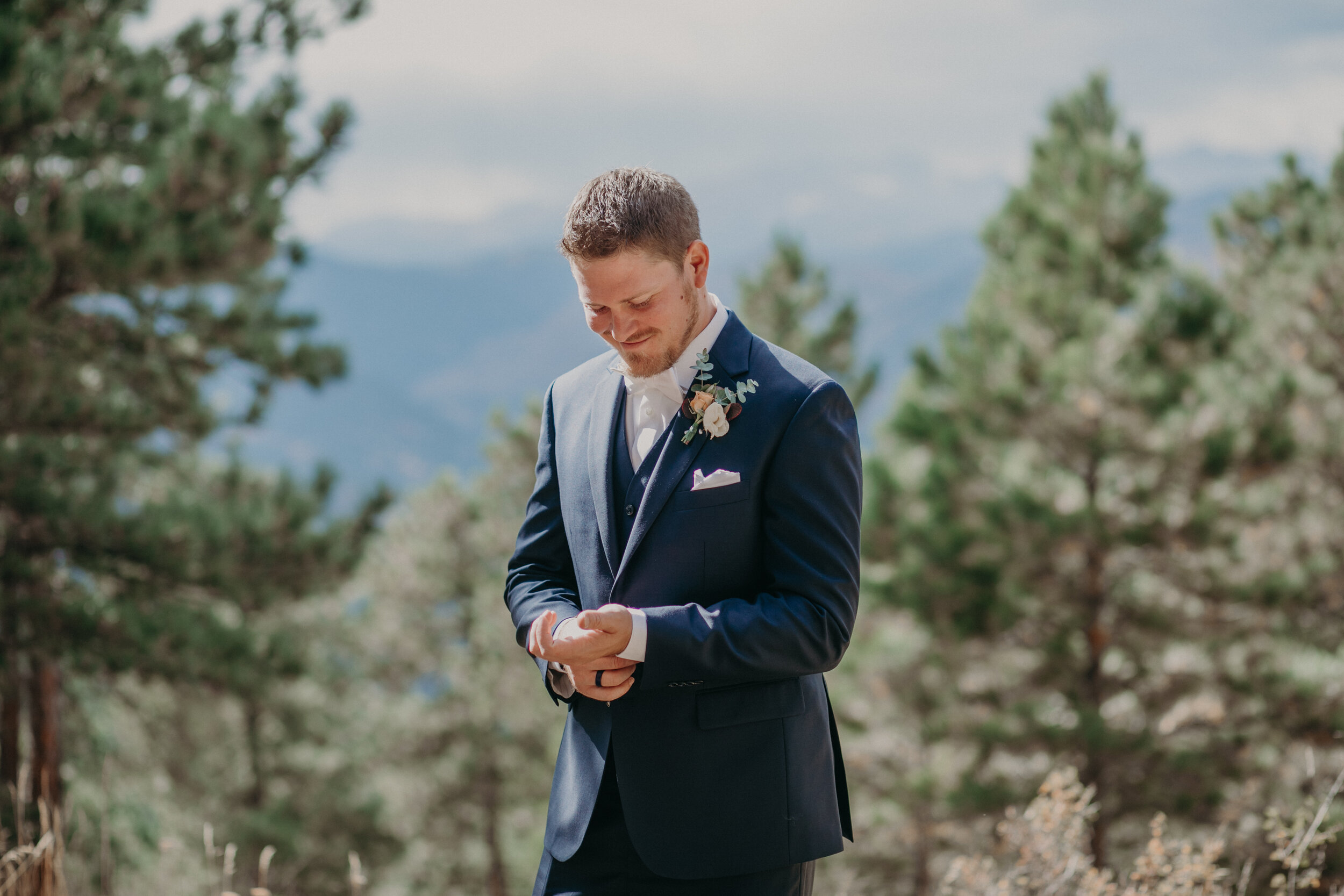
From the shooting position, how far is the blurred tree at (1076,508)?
9.03 metres

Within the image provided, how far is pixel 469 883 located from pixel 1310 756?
2116 cm

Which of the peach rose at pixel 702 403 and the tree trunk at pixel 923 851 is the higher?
the peach rose at pixel 702 403

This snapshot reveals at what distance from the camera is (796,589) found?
5.74ft

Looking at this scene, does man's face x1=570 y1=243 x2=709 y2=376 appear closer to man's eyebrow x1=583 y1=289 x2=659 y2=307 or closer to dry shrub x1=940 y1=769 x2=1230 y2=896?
man's eyebrow x1=583 y1=289 x2=659 y2=307

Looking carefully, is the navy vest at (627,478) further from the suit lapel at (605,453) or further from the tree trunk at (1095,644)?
the tree trunk at (1095,644)

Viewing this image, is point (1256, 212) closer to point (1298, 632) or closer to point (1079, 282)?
point (1079, 282)

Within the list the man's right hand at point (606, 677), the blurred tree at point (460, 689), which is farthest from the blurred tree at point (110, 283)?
the blurred tree at point (460, 689)

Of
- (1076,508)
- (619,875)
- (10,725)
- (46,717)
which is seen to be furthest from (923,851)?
(619,875)

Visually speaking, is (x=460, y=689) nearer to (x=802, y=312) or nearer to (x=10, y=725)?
(x=802, y=312)

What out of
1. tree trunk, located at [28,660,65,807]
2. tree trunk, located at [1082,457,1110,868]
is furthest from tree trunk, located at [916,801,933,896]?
tree trunk, located at [28,660,65,807]

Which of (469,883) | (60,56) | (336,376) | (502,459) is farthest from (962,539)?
(469,883)

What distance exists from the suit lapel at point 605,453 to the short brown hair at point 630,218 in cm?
30

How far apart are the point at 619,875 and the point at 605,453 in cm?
76

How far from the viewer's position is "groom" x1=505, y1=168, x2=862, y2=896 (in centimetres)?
172
